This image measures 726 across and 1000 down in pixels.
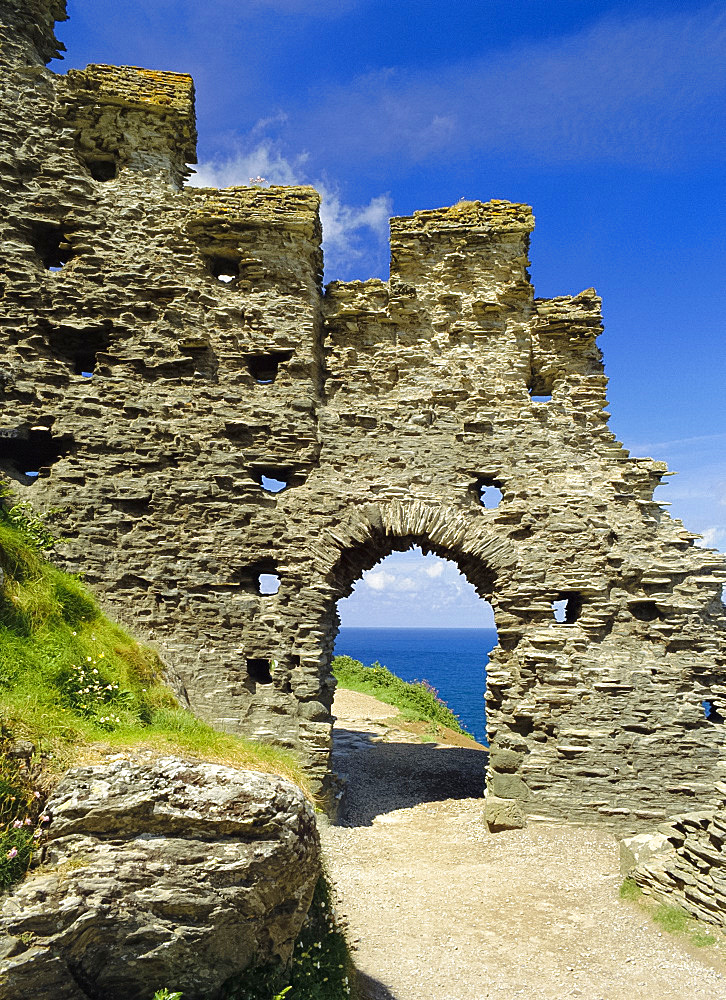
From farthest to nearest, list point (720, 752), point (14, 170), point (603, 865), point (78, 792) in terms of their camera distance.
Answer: point (14, 170) < point (720, 752) < point (603, 865) < point (78, 792)

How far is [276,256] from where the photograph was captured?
11.1 meters

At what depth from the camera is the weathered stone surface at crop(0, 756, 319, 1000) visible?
3.63 m

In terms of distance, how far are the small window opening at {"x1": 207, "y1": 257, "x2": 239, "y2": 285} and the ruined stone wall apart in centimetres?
5

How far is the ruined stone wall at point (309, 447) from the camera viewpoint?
967 centimetres

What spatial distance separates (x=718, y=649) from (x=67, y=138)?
47.4 ft

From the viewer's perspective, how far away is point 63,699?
5.05 metres

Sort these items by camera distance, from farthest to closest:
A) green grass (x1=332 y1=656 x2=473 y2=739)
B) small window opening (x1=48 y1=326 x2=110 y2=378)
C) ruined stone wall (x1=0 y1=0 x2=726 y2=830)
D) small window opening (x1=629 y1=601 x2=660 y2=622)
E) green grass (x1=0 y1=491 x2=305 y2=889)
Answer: green grass (x1=332 y1=656 x2=473 y2=739) < small window opening (x1=48 y1=326 x2=110 y2=378) < small window opening (x1=629 y1=601 x2=660 y2=622) < ruined stone wall (x1=0 y1=0 x2=726 y2=830) < green grass (x1=0 y1=491 x2=305 y2=889)

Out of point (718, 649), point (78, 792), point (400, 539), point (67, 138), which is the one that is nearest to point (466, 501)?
point (400, 539)

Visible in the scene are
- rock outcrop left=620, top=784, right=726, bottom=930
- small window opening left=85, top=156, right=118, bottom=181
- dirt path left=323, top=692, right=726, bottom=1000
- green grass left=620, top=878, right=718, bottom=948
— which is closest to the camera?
dirt path left=323, top=692, right=726, bottom=1000

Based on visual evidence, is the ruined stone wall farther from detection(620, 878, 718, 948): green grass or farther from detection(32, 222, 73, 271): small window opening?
detection(620, 878, 718, 948): green grass

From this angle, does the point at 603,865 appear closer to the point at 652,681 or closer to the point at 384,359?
the point at 652,681

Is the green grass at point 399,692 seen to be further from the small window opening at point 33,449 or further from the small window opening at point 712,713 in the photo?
the small window opening at point 33,449

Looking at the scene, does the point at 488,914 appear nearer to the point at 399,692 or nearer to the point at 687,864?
the point at 687,864

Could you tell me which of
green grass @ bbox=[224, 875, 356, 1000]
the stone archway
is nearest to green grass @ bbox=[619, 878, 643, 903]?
the stone archway
